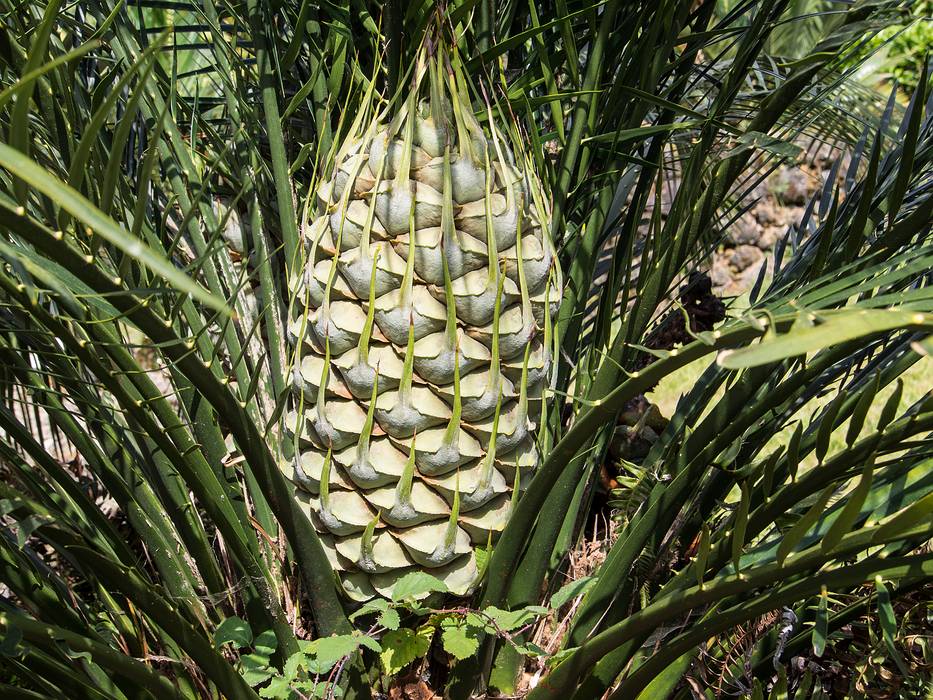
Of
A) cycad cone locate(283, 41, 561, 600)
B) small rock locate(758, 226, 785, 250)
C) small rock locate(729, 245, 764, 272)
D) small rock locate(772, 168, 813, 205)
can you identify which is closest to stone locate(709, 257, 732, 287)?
small rock locate(729, 245, 764, 272)

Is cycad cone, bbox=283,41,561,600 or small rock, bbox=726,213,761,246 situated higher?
small rock, bbox=726,213,761,246

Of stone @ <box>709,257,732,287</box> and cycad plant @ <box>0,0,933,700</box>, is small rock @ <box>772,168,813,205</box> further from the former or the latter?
cycad plant @ <box>0,0,933,700</box>

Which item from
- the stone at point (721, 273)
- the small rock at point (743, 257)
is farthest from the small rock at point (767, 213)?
the stone at point (721, 273)

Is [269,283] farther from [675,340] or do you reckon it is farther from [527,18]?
[675,340]

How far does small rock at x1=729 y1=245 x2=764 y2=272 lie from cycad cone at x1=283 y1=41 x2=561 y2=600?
11.3ft

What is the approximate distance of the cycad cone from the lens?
0.77m

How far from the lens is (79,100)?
2.97ft

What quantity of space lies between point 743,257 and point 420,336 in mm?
3598

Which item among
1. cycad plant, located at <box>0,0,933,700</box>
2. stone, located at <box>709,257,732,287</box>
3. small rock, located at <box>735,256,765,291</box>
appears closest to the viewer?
cycad plant, located at <box>0,0,933,700</box>

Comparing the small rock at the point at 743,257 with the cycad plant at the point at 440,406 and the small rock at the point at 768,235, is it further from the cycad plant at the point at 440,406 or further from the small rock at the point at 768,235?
the cycad plant at the point at 440,406

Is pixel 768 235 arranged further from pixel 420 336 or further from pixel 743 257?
pixel 420 336

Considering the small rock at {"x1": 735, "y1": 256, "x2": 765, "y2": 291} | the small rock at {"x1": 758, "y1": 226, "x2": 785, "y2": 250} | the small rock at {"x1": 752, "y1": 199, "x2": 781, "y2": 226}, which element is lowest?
the small rock at {"x1": 735, "y1": 256, "x2": 765, "y2": 291}

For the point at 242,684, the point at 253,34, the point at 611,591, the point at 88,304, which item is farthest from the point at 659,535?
the point at 253,34

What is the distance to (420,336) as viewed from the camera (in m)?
0.78
